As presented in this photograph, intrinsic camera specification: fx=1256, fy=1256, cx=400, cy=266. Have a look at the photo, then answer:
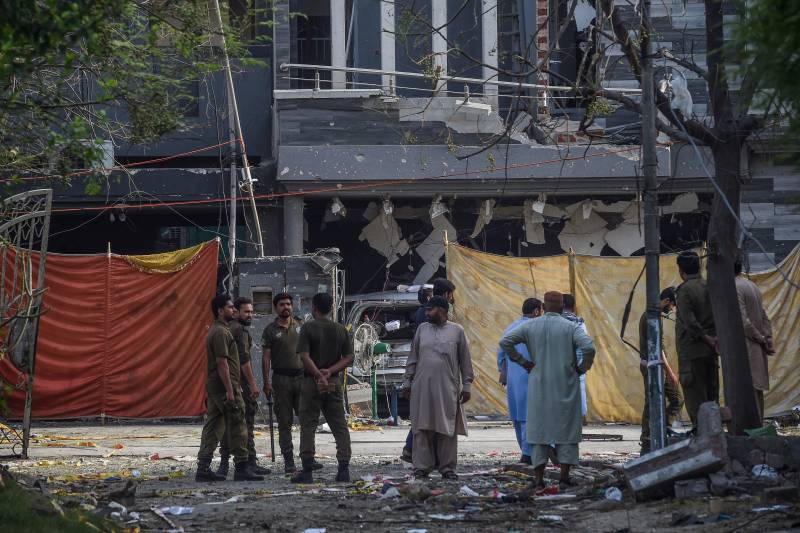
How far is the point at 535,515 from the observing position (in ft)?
30.0

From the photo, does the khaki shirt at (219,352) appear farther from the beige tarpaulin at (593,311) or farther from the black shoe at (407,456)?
the beige tarpaulin at (593,311)

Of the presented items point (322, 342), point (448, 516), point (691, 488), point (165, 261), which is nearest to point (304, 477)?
point (322, 342)

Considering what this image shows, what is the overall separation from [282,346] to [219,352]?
873 millimetres

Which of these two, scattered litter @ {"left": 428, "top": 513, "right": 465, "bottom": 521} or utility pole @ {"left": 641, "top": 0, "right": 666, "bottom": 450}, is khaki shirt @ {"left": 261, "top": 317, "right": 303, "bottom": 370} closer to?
scattered litter @ {"left": 428, "top": 513, "right": 465, "bottom": 521}

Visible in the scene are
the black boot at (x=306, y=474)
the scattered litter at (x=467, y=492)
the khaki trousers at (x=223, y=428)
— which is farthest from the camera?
the khaki trousers at (x=223, y=428)

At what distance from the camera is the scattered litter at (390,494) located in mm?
10222

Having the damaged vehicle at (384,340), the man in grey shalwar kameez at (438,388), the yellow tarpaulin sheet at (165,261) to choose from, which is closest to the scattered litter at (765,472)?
the man in grey shalwar kameez at (438,388)

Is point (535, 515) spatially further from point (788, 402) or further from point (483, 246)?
point (483, 246)

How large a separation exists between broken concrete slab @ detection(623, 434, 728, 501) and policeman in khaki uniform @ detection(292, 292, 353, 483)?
Result: 10.2ft

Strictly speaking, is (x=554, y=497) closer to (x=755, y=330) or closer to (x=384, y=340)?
(x=755, y=330)

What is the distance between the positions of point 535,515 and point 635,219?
45.8 ft

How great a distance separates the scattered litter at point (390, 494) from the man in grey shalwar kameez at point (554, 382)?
122 centimetres

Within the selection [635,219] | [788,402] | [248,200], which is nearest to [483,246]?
[635,219]

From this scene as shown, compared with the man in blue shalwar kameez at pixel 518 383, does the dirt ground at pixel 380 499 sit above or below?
below
